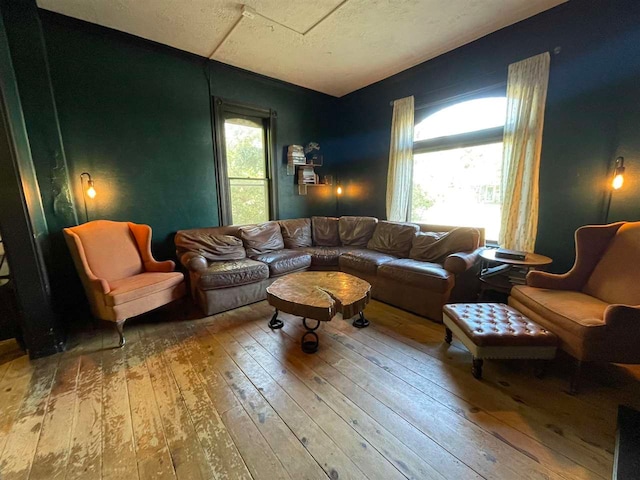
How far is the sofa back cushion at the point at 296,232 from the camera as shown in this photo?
4152 mm

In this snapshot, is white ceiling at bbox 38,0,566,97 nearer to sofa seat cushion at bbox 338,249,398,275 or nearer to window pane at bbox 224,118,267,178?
window pane at bbox 224,118,267,178

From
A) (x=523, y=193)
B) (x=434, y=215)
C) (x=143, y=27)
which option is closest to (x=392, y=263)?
(x=434, y=215)

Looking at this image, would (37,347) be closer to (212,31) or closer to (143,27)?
(143,27)

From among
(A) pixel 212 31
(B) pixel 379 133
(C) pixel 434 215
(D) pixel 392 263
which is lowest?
(D) pixel 392 263

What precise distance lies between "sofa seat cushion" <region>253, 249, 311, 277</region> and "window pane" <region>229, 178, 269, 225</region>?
0.85 metres

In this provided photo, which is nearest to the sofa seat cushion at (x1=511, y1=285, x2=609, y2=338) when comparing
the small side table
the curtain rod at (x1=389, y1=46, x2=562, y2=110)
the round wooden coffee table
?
the small side table

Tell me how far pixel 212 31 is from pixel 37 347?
3.39m

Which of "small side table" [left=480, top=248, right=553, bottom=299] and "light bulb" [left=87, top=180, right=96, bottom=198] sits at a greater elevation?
"light bulb" [left=87, top=180, right=96, bottom=198]

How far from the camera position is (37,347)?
7.11 ft

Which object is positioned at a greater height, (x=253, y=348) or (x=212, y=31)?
(x=212, y=31)

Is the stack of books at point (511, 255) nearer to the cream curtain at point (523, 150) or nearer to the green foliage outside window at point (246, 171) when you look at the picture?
the cream curtain at point (523, 150)

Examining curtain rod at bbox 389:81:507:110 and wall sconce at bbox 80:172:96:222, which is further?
curtain rod at bbox 389:81:507:110

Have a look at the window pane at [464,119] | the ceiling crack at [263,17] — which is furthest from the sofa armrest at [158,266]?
the window pane at [464,119]

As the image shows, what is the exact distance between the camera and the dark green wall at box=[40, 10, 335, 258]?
2.74 metres
